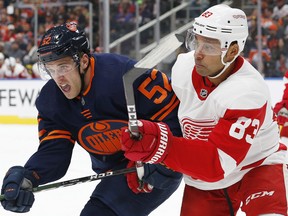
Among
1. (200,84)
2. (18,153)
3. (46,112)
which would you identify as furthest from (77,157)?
(200,84)

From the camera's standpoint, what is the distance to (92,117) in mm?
2217

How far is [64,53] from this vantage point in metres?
2.11

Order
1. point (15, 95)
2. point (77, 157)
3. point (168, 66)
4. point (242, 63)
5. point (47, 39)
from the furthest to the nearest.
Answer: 1. point (15, 95)
2. point (168, 66)
3. point (77, 157)
4. point (47, 39)
5. point (242, 63)

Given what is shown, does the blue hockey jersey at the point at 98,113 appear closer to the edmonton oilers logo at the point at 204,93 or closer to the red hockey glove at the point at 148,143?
the edmonton oilers logo at the point at 204,93

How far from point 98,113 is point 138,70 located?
0.45 m

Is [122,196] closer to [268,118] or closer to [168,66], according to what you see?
[268,118]

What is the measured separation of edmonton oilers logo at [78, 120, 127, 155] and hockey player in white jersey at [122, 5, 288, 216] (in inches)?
9.6

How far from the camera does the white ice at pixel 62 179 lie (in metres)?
3.40

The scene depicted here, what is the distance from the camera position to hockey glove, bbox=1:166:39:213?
2.10 metres

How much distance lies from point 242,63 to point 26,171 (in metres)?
0.81

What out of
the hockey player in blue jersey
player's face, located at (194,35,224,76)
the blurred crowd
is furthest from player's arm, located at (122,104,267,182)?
the blurred crowd

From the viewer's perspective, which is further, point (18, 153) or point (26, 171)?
point (18, 153)

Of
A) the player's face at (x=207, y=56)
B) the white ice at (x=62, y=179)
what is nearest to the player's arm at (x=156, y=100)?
the player's face at (x=207, y=56)

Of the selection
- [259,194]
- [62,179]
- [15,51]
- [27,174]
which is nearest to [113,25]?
[15,51]
